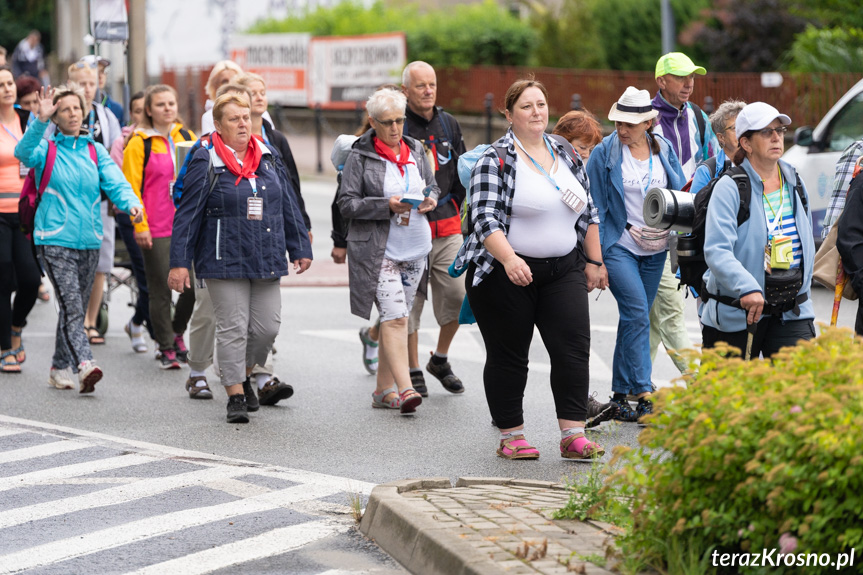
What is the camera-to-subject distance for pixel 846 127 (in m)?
13.1

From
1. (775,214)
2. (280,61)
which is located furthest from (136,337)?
(280,61)

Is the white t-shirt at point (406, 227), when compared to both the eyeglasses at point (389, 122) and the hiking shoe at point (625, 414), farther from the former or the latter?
the hiking shoe at point (625, 414)

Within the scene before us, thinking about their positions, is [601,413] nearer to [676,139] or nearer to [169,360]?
[676,139]

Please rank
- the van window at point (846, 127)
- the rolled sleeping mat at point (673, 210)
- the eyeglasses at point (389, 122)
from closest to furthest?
the rolled sleeping mat at point (673, 210), the eyeglasses at point (389, 122), the van window at point (846, 127)

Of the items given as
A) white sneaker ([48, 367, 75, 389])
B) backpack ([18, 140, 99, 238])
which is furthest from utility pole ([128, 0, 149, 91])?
white sneaker ([48, 367, 75, 389])

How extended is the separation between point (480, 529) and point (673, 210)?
2.24 meters

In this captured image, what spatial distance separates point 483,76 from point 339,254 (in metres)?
20.7

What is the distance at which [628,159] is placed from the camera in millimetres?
7750

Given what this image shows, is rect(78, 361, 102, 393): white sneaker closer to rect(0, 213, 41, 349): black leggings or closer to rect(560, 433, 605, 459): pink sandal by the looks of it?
rect(0, 213, 41, 349): black leggings

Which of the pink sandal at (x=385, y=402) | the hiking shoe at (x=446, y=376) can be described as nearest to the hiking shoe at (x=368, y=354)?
the hiking shoe at (x=446, y=376)

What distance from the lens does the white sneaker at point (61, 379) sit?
30.3 ft

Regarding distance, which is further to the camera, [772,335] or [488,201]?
[488,201]

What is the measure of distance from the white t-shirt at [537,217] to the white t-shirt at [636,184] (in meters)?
0.93

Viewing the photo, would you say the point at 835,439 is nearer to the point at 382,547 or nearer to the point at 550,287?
the point at 382,547
